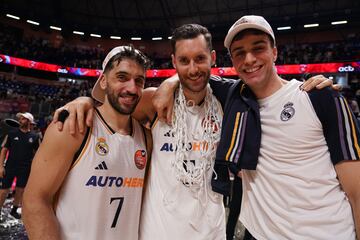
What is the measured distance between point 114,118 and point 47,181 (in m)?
0.56

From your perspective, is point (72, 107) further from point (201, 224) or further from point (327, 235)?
point (327, 235)

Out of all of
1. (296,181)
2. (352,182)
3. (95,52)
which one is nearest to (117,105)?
(296,181)

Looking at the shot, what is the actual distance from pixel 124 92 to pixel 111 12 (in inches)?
953

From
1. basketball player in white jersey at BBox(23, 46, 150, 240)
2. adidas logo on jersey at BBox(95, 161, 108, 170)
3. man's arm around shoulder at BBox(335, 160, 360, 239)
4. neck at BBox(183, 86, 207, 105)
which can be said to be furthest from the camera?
neck at BBox(183, 86, 207, 105)

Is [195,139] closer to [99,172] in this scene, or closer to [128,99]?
[128,99]

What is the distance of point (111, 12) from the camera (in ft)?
77.8

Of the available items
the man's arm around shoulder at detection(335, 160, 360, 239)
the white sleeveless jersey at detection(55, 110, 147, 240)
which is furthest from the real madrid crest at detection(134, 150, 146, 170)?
the man's arm around shoulder at detection(335, 160, 360, 239)

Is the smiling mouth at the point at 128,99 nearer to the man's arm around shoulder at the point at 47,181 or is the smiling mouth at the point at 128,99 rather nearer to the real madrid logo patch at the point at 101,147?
the real madrid logo patch at the point at 101,147

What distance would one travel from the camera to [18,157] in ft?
18.4

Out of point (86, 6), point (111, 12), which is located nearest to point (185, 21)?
point (111, 12)

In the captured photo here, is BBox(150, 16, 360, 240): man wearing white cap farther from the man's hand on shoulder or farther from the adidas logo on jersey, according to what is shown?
the man's hand on shoulder

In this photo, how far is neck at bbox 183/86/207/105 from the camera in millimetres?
2006

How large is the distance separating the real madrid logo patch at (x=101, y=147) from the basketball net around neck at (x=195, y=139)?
1.43 feet

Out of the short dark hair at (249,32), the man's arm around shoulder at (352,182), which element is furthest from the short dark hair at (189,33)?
the man's arm around shoulder at (352,182)
